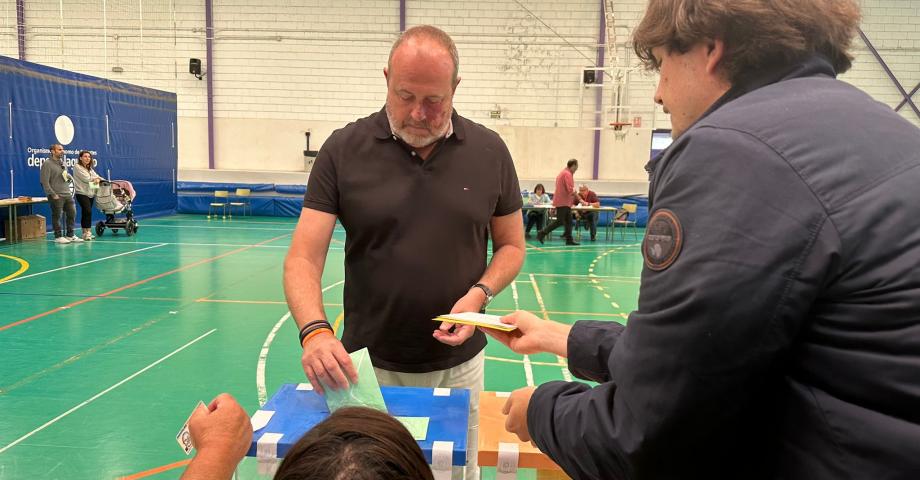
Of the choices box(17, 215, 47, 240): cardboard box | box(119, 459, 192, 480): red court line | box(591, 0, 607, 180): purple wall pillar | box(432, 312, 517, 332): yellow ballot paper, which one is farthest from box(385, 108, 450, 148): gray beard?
box(591, 0, 607, 180): purple wall pillar

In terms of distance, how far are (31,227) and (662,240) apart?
593 inches

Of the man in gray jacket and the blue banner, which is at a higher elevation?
the blue banner

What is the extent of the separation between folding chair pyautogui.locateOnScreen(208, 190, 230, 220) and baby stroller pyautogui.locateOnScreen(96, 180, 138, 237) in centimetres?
447

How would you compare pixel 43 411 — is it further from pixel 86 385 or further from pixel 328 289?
pixel 328 289

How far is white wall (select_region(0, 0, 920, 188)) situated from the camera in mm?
19156

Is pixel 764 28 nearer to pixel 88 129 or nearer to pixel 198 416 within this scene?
pixel 198 416

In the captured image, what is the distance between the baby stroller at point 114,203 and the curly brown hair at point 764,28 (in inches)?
568

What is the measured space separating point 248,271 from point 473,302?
28.4ft

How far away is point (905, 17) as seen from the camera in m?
18.4

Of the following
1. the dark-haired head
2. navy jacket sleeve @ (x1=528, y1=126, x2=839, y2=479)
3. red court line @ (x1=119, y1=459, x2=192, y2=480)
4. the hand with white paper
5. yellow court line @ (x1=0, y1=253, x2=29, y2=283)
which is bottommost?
red court line @ (x1=119, y1=459, x2=192, y2=480)

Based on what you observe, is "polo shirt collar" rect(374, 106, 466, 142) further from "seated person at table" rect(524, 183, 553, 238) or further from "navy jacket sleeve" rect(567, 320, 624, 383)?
"seated person at table" rect(524, 183, 553, 238)

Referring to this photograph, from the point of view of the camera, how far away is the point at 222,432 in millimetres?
1564

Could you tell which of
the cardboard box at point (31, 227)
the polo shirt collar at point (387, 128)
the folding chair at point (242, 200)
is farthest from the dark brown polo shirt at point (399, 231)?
the folding chair at point (242, 200)

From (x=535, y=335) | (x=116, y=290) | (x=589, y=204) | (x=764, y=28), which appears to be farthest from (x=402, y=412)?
(x=589, y=204)
